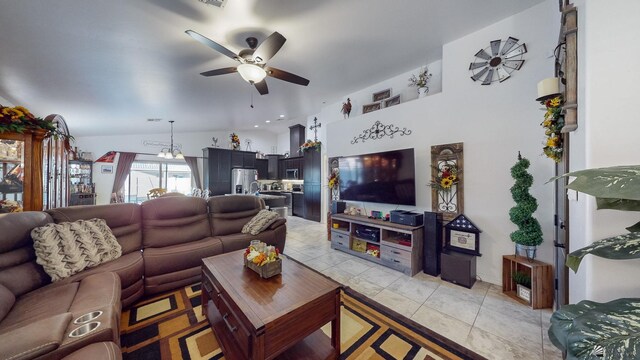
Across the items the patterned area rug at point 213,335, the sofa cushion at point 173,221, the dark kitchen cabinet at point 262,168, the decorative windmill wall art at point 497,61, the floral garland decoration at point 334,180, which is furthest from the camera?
the dark kitchen cabinet at point 262,168

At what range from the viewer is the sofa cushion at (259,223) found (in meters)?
3.09

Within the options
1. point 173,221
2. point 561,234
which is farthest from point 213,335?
point 561,234

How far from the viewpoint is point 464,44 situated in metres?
2.76

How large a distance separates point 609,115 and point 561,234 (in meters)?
1.43

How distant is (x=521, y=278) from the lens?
A: 7.31 feet

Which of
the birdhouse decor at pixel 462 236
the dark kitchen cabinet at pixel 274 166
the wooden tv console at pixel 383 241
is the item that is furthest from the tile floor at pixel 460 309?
the dark kitchen cabinet at pixel 274 166

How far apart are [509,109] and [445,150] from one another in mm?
769

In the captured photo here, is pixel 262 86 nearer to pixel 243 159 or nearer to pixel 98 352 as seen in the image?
pixel 98 352

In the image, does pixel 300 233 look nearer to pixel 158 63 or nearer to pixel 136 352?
pixel 136 352

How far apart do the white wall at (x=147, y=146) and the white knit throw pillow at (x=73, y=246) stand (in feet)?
16.9

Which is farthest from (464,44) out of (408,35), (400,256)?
(400,256)

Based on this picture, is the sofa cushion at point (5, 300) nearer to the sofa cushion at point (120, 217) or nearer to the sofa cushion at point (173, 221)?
the sofa cushion at point (120, 217)

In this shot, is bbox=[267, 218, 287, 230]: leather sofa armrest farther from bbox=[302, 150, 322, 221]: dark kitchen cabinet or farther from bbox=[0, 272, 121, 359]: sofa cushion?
bbox=[302, 150, 322, 221]: dark kitchen cabinet

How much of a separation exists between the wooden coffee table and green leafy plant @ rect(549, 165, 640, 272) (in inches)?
48.2
